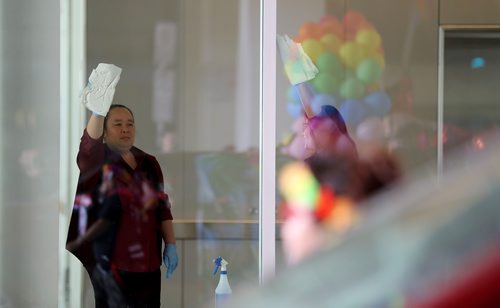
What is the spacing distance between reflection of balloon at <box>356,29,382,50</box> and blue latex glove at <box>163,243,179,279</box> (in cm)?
188

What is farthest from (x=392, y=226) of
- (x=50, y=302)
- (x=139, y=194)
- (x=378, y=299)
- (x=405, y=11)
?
(x=405, y=11)

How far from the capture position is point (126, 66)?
5340mm

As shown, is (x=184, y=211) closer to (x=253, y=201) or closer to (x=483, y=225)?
(x=253, y=201)

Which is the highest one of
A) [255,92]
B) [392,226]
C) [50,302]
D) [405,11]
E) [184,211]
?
[405,11]

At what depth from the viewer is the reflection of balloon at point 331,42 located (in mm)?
5469

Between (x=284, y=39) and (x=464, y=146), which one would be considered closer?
(x=284, y=39)

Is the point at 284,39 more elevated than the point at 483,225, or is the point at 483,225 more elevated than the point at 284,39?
the point at 284,39

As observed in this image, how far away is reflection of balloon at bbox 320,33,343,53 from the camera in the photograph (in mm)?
5469

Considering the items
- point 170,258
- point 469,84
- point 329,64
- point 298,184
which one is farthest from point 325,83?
point 170,258

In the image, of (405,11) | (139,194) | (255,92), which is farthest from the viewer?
(405,11)

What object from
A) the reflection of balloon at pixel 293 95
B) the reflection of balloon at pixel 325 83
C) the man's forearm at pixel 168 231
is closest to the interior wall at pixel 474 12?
the reflection of balloon at pixel 325 83

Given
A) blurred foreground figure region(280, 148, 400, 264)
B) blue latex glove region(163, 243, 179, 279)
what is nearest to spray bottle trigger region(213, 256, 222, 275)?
blue latex glove region(163, 243, 179, 279)

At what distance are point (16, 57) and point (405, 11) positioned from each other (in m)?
2.58

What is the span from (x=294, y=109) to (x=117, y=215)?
1.29 m
